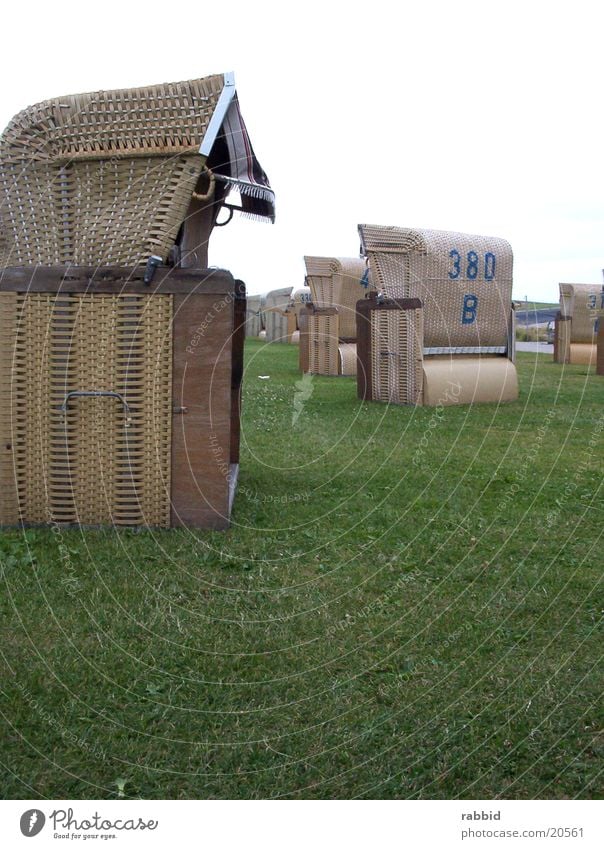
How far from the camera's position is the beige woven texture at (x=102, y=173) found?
4.84 meters

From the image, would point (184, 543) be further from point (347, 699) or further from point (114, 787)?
point (114, 787)

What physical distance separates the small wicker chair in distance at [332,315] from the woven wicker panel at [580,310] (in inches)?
206

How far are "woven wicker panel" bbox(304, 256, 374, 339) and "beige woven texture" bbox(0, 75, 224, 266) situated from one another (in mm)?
10976

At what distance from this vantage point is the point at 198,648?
3463mm

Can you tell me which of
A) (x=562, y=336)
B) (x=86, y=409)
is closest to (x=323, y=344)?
(x=562, y=336)

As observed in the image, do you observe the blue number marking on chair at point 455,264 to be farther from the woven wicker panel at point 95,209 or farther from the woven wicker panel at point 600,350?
the woven wicker panel at point 95,209

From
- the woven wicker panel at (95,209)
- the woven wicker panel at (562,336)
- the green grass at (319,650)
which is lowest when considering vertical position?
the green grass at (319,650)

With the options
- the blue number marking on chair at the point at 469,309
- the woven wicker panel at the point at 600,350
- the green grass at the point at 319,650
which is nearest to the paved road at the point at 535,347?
the woven wicker panel at the point at 600,350

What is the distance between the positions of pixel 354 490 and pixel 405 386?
5184 mm

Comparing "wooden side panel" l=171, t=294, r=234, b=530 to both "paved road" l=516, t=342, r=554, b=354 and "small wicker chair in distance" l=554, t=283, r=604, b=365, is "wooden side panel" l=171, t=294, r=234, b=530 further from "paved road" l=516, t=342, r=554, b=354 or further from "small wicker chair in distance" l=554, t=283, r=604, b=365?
"paved road" l=516, t=342, r=554, b=354

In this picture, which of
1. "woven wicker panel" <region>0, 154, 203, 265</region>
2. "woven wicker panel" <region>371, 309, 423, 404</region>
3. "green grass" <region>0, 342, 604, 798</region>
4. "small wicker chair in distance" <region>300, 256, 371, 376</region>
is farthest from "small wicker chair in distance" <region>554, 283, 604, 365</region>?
"woven wicker panel" <region>0, 154, 203, 265</region>

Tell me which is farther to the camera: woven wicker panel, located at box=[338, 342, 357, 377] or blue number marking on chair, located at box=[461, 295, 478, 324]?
woven wicker panel, located at box=[338, 342, 357, 377]

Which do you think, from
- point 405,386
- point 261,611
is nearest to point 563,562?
point 261,611

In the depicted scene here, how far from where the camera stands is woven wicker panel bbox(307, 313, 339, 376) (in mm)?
15930
